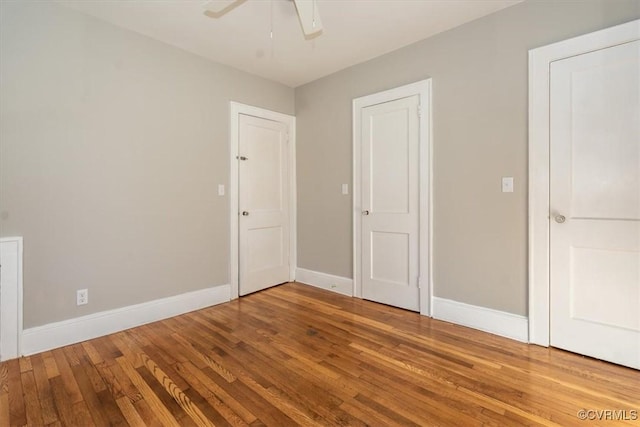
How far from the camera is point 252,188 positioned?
12.0 ft

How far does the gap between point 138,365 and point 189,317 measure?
86 cm

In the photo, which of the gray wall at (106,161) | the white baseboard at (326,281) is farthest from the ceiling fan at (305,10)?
the white baseboard at (326,281)

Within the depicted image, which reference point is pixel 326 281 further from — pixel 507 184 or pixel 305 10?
pixel 305 10

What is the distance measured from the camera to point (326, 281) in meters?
3.79

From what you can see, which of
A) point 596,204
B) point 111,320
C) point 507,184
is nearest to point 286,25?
point 507,184

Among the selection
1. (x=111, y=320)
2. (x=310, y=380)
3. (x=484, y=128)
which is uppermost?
(x=484, y=128)

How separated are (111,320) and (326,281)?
2178 mm

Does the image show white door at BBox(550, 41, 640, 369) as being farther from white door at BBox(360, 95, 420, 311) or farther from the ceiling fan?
the ceiling fan

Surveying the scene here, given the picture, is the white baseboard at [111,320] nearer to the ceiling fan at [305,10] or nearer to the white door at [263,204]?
the white door at [263,204]

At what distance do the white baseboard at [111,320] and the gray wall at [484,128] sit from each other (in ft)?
7.67

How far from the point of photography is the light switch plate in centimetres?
244

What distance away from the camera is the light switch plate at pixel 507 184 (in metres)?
2.44

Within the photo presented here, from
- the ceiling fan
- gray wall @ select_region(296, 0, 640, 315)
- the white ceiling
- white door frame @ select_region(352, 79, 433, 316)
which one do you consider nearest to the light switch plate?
gray wall @ select_region(296, 0, 640, 315)

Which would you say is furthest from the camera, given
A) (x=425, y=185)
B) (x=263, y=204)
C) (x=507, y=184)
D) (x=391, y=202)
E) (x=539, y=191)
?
(x=263, y=204)
